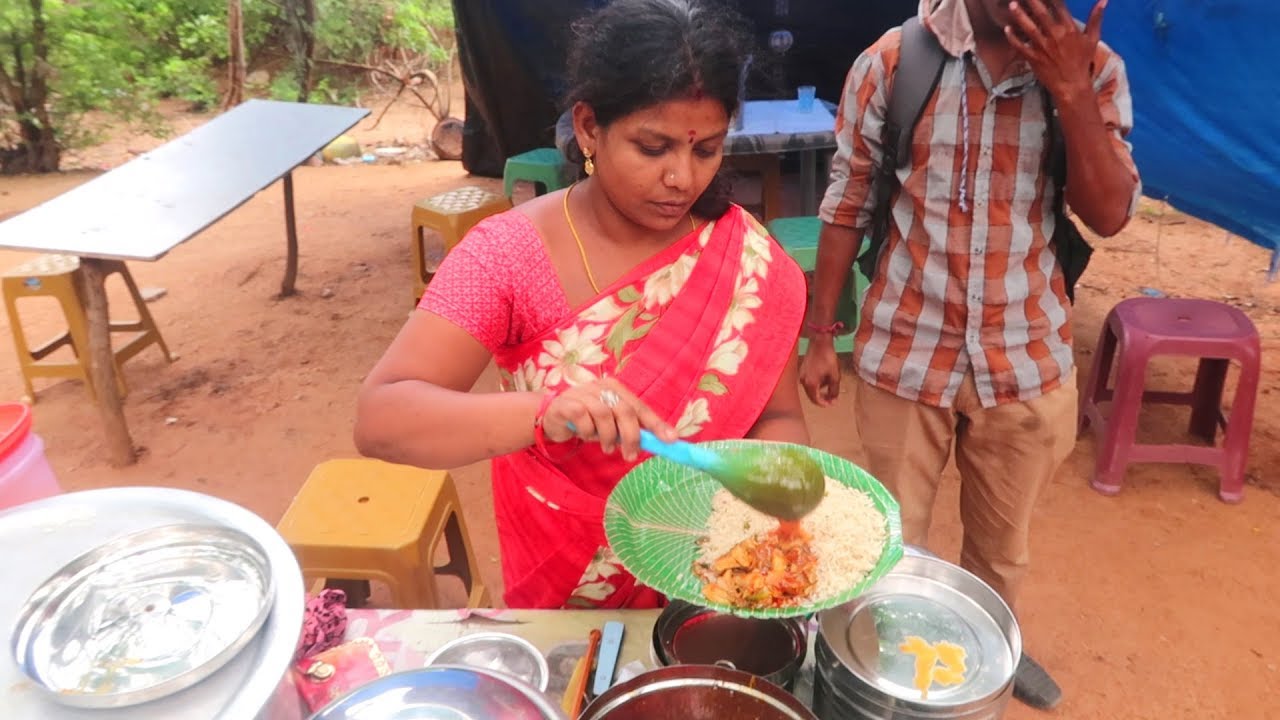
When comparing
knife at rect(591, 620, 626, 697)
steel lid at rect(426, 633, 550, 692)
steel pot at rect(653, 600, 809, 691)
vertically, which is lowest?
steel lid at rect(426, 633, 550, 692)

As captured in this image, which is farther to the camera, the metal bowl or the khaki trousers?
the khaki trousers

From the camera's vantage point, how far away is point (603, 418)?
125 centimetres

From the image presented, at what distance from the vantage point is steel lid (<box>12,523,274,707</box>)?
0.91m

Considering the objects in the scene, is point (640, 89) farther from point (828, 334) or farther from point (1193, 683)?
point (1193, 683)

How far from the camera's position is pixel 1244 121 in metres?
3.64

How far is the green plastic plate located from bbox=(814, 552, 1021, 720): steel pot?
54 mm

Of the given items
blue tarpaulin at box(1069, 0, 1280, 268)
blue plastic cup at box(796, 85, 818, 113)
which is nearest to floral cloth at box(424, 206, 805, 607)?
blue tarpaulin at box(1069, 0, 1280, 268)

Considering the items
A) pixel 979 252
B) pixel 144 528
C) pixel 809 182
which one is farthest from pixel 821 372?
pixel 809 182

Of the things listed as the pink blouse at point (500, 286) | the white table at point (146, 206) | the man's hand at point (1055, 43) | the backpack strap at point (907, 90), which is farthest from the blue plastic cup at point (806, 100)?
the pink blouse at point (500, 286)

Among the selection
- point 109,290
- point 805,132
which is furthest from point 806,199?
point 109,290

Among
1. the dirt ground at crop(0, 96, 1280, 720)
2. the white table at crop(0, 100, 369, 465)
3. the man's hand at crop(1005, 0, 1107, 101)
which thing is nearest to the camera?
the man's hand at crop(1005, 0, 1107, 101)

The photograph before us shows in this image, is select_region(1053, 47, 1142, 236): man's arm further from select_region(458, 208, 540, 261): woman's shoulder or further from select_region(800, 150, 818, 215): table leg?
select_region(800, 150, 818, 215): table leg

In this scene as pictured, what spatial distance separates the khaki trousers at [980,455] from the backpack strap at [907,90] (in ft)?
2.12

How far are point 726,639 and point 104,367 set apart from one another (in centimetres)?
419
